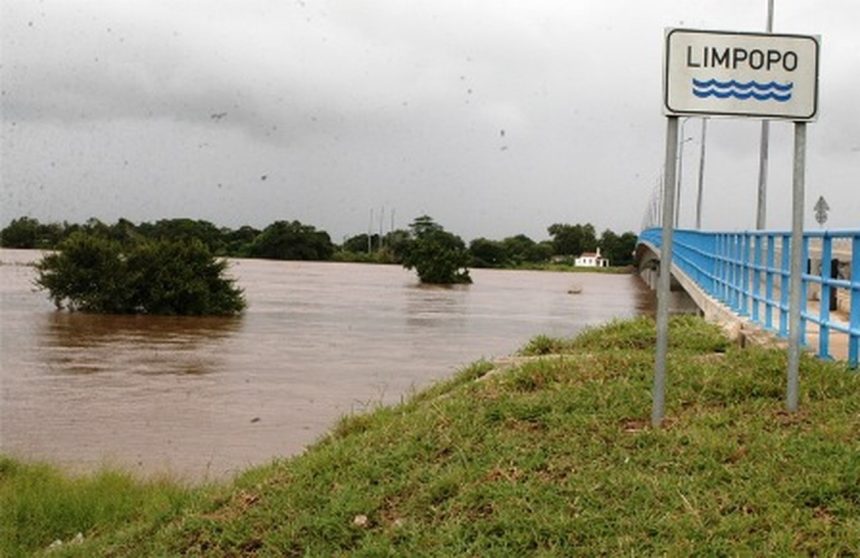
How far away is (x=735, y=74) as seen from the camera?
244 inches

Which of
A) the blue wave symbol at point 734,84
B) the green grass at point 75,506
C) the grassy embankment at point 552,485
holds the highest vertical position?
the blue wave symbol at point 734,84

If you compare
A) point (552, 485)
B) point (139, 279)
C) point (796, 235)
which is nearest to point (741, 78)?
point (796, 235)

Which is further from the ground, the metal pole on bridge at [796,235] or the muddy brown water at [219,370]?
the metal pole on bridge at [796,235]

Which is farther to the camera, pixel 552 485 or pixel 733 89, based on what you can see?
pixel 733 89

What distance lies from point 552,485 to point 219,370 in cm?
1551

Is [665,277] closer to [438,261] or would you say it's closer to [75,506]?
[75,506]

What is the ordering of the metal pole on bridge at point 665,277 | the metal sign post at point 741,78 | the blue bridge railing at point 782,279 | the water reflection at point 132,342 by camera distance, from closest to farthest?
the metal pole on bridge at point 665,277
the metal sign post at point 741,78
the blue bridge railing at point 782,279
the water reflection at point 132,342

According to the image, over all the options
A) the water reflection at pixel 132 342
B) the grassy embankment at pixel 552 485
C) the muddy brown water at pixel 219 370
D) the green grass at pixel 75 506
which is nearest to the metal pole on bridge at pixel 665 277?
the grassy embankment at pixel 552 485

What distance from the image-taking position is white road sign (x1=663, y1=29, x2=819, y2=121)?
20.3 ft

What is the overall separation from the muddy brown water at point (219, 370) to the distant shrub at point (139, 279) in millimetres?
1033

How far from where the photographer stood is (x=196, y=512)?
19.7ft

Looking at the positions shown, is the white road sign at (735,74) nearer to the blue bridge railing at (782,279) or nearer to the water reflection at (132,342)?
the blue bridge railing at (782,279)

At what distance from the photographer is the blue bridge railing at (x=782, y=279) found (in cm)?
791

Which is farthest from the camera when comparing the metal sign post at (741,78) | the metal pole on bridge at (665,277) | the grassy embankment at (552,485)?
the metal sign post at (741,78)
